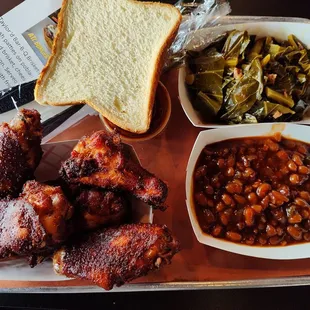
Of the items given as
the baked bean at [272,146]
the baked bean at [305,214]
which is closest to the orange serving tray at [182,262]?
the baked bean at [305,214]

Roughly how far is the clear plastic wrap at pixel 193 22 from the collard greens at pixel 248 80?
0.05m

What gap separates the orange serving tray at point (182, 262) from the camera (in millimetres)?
1712

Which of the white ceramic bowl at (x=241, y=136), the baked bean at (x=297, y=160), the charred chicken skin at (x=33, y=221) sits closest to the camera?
the charred chicken skin at (x=33, y=221)

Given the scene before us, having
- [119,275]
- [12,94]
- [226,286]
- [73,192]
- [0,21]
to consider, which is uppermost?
[0,21]

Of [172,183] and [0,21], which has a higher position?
[0,21]

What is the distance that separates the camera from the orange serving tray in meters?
1.71

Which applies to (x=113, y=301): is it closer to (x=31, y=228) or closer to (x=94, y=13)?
(x=31, y=228)

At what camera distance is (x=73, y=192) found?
158 cm

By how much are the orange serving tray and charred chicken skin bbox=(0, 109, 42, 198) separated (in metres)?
→ 0.35

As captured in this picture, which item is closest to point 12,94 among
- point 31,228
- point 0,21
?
point 0,21

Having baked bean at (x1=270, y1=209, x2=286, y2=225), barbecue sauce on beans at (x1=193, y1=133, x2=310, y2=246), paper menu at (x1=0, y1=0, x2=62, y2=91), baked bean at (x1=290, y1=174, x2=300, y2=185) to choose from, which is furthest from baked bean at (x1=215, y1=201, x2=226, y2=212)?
paper menu at (x1=0, y1=0, x2=62, y2=91)

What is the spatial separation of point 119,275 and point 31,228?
1.08ft

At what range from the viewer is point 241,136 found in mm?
1811

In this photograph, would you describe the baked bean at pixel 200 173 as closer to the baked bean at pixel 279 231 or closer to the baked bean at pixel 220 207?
the baked bean at pixel 220 207
